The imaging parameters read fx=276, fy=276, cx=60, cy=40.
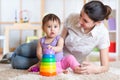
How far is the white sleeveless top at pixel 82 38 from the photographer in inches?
57.4

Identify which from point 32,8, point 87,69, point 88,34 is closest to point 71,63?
point 87,69

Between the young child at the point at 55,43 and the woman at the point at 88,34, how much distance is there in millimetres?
70

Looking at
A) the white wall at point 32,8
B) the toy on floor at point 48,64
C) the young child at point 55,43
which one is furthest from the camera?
the white wall at point 32,8

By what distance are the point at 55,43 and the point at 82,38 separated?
6.1 inches

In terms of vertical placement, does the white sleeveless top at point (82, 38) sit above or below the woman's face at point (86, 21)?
below

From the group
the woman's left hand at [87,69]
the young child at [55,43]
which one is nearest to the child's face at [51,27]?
the young child at [55,43]

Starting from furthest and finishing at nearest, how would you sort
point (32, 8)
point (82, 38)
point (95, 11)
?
point (32, 8) < point (82, 38) < point (95, 11)

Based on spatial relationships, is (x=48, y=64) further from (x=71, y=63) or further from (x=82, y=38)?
(x=82, y=38)

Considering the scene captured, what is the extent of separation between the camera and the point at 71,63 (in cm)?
139

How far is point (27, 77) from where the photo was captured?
1241 millimetres

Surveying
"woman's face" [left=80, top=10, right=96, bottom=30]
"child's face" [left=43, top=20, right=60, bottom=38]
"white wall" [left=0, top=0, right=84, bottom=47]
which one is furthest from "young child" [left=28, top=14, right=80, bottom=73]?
"white wall" [left=0, top=0, right=84, bottom=47]

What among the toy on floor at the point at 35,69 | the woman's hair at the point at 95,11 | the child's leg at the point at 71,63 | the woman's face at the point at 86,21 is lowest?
the toy on floor at the point at 35,69

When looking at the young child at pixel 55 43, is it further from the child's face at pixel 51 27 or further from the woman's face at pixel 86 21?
the woman's face at pixel 86 21

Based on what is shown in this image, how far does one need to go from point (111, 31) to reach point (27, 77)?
2.20 metres
